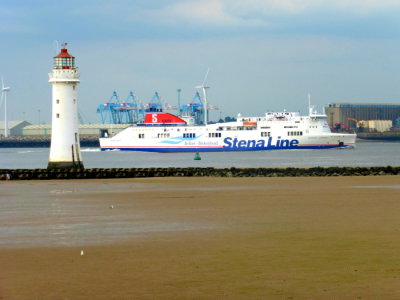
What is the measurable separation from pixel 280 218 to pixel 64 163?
25483mm

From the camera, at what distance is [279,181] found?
113ft

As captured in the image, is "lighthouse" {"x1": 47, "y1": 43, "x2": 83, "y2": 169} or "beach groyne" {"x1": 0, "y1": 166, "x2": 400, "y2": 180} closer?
"beach groyne" {"x1": 0, "y1": 166, "x2": 400, "y2": 180}

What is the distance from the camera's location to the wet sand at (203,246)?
11219 mm

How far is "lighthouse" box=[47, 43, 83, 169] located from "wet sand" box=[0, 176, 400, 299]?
1609cm

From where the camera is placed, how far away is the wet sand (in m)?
11.2

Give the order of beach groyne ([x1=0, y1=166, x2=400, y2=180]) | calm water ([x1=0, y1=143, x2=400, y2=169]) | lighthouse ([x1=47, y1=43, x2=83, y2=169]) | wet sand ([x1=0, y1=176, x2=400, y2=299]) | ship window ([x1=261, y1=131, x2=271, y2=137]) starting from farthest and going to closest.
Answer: ship window ([x1=261, y1=131, x2=271, y2=137]) → calm water ([x1=0, y1=143, x2=400, y2=169]) → lighthouse ([x1=47, y1=43, x2=83, y2=169]) → beach groyne ([x1=0, y1=166, x2=400, y2=180]) → wet sand ([x1=0, y1=176, x2=400, y2=299])

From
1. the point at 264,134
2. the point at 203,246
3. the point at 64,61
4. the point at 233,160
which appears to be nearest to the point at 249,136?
the point at 264,134

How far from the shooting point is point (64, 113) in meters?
42.4

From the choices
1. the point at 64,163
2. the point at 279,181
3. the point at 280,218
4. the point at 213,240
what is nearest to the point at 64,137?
the point at 64,163

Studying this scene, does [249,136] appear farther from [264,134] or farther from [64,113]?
[64,113]

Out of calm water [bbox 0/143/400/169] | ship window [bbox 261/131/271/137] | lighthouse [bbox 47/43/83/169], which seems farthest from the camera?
ship window [bbox 261/131/271/137]

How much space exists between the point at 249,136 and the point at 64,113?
6448 cm

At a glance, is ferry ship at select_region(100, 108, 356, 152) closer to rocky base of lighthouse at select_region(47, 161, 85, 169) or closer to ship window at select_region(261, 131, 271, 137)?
ship window at select_region(261, 131, 271, 137)

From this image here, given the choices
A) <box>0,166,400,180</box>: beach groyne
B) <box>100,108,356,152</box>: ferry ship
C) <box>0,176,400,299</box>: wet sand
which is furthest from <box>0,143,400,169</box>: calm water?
<box>0,176,400,299</box>: wet sand
